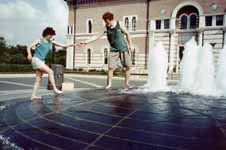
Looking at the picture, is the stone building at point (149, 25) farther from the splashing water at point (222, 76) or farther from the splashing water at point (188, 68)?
the splashing water at point (222, 76)

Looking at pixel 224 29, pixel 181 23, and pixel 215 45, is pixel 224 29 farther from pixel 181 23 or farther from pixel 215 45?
pixel 181 23

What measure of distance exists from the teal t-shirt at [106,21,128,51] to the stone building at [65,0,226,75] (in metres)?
26.6

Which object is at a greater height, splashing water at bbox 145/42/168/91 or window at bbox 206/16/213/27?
window at bbox 206/16/213/27

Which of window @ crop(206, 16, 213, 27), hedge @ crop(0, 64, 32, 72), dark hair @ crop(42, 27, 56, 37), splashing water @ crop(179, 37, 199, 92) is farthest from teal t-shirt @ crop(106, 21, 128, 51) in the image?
window @ crop(206, 16, 213, 27)

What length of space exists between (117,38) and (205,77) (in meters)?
2.85

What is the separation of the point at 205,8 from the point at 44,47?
29.3 metres

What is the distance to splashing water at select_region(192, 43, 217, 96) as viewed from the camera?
25.7 ft

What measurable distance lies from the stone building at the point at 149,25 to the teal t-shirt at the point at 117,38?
87.2ft

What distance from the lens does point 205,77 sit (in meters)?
8.72

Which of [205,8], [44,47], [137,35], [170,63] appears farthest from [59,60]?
[44,47]

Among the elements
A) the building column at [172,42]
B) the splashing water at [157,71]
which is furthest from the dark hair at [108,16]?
the building column at [172,42]

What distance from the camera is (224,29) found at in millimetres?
32094

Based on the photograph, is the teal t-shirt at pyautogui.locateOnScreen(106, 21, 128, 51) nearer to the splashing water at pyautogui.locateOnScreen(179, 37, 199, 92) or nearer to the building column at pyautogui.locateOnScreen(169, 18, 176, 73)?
the splashing water at pyautogui.locateOnScreen(179, 37, 199, 92)

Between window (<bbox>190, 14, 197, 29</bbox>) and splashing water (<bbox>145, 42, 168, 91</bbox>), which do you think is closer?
splashing water (<bbox>145, 42, 168, 91</bbox>)
